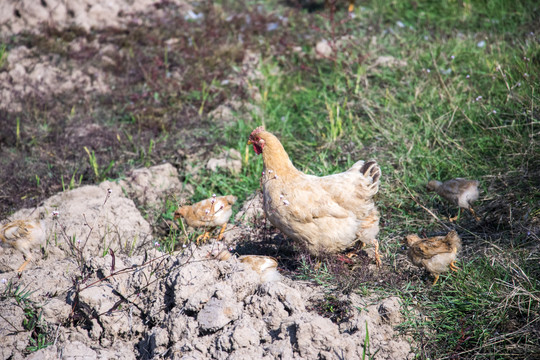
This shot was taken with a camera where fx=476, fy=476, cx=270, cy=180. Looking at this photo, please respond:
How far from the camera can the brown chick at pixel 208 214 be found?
4.80 meters

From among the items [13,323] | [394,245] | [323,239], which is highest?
[13,323]

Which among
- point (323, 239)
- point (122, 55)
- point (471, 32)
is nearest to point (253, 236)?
point (323, 239)

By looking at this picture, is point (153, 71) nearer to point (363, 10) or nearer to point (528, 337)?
point (363, 10)

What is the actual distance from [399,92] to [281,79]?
199 cm

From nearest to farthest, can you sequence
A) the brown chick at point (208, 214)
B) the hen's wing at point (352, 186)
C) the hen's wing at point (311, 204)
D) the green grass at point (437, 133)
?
the green grass at point (437, 133) → the hen's wing at point (311, 204) → the hen's wing at point (352, 186) → the brown chick at point (208, 214)

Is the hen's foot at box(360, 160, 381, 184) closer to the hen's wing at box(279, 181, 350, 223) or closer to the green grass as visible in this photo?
the hen's wing at box(279, 181, 350, 223)

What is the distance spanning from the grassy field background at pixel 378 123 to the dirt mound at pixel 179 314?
0.37 meters

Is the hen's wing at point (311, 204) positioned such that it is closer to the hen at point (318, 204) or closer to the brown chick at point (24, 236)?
the hen at point (318, 204)

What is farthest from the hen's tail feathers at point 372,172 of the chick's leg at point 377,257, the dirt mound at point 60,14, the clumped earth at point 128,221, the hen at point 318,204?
the dirt mound at point 60,14

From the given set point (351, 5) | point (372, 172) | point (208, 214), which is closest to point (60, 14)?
point (351, 5)

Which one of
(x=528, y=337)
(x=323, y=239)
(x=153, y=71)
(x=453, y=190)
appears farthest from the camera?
(x=153, y=71)

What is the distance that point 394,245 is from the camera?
4676 mm

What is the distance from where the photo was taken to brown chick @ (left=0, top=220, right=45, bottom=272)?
4355 millimetres

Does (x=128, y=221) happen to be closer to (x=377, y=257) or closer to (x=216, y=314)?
(x=216, y=314)
